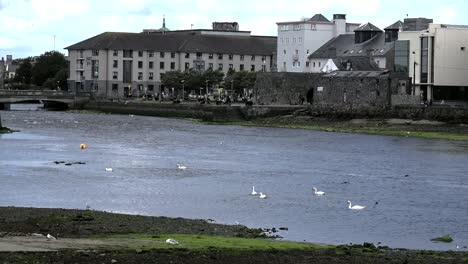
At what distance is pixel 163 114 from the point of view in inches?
4638

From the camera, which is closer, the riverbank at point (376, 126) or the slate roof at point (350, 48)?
the riverbank at point (376, 126)

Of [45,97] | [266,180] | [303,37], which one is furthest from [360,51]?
[266,180]

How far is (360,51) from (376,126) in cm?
3833

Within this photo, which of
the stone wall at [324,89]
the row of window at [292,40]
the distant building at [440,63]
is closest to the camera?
the stone wall at [324,89]

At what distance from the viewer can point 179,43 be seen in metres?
166

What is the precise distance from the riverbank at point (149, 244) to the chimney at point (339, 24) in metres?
116

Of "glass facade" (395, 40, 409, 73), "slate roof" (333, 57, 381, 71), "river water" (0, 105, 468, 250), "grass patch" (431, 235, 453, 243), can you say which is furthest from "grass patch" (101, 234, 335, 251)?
"slate roof" (333, 57, 381, 71)

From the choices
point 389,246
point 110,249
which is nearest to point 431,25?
point 389,246

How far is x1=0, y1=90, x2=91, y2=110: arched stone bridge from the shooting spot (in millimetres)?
130250

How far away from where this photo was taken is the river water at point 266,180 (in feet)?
105

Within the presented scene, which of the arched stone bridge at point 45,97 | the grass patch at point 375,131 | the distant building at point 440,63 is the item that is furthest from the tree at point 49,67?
the grass patch at point 375,131

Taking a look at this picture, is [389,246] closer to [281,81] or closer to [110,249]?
[110,249]

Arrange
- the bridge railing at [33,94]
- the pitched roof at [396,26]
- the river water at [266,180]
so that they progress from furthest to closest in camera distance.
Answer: the bridge railing at [33,94], the pitched roof at [396,26], the river water at [266,180]

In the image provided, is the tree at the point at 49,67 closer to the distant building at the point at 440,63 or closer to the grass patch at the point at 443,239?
the distant building at the point at 440,63
